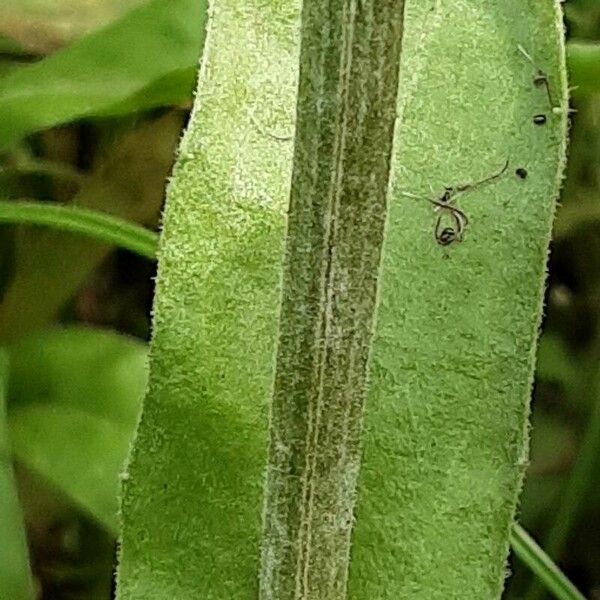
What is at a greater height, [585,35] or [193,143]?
[585,35]

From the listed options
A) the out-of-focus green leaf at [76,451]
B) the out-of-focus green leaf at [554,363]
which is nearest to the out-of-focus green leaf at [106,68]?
the out-of-focus green leaf at [76,451]

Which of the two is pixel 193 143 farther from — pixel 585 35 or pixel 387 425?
pixel 585 35

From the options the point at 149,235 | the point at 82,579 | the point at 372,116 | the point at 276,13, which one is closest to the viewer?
the point at 372,116

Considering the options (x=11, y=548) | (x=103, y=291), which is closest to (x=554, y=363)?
(x=103, y=291)

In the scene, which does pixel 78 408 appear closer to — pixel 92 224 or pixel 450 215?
pixel 92 224

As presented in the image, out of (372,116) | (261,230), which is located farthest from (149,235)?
(372,116)

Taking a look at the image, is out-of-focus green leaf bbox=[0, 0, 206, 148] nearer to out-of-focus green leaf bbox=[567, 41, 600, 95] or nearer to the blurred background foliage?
the blurred background foliage
